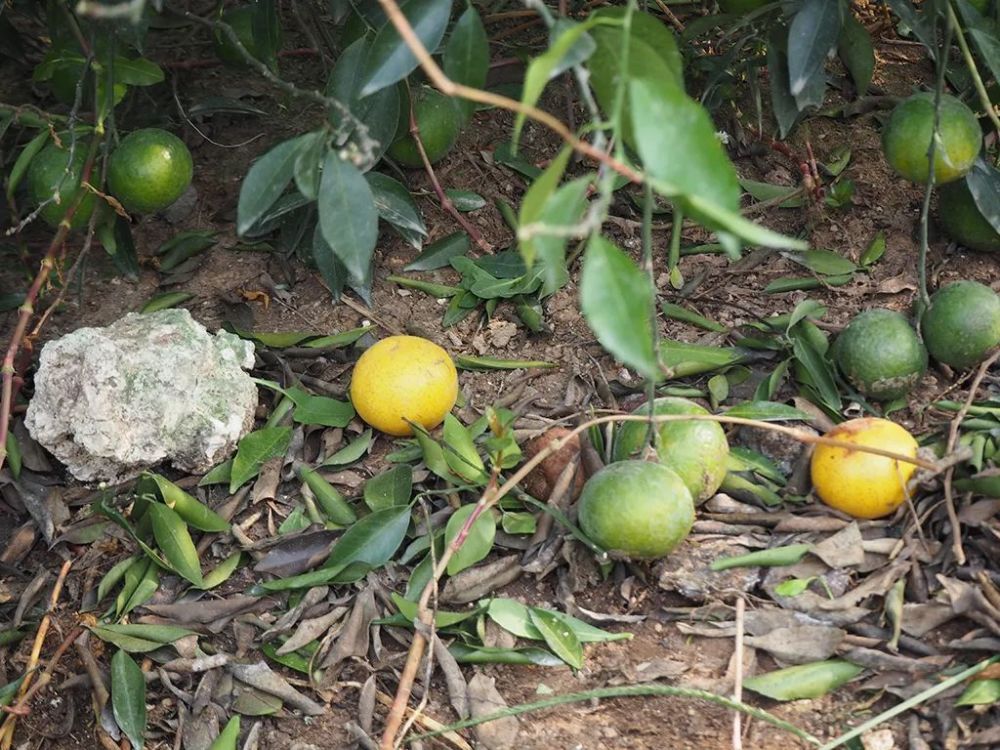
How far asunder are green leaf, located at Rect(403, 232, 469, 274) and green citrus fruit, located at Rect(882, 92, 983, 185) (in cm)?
99

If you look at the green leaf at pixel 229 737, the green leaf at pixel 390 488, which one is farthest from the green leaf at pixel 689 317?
the green leaf at pixel 229 737

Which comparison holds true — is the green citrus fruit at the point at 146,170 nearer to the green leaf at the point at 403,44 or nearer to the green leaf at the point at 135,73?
the green leaf at the point at 135,73

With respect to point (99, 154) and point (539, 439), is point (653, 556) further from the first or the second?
point (99, 154)

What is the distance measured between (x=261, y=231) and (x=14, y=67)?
1.06m

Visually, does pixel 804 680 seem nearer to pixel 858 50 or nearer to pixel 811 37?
pixel 811 37

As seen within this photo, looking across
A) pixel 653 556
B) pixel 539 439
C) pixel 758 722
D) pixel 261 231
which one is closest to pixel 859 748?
pixel 758 722

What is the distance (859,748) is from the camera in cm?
177

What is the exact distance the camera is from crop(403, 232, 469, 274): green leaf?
8.76 ft

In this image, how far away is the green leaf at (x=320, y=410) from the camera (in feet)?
7.77

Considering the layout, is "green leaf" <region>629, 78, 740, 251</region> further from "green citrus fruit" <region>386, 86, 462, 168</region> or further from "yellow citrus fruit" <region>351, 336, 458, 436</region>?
"green citrus fruit" <region>386, 86, 462, 168</region>

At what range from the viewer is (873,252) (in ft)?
8.63

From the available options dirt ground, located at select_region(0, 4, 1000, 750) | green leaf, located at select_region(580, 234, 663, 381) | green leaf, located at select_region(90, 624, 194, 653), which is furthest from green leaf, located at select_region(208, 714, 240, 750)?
green leaf, located at select_region(580, 234, 663, 381)

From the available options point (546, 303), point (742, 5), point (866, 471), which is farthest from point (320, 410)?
point (742, 5)

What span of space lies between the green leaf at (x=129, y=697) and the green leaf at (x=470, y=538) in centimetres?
59
